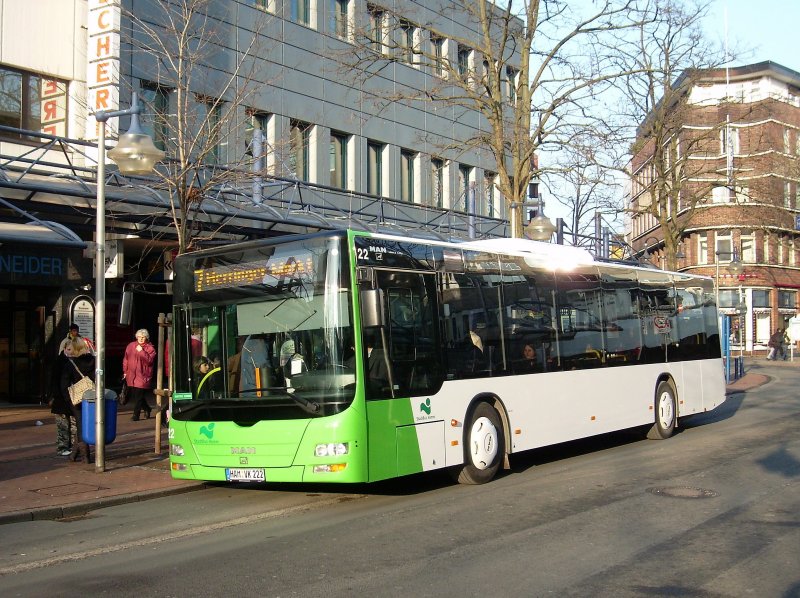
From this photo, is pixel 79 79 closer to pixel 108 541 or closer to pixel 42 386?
pixel 42 386

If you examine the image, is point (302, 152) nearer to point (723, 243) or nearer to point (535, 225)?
point (535, 225)

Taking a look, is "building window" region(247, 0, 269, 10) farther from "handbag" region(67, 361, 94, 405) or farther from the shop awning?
"handbag" region(67, 361, 94, 405)

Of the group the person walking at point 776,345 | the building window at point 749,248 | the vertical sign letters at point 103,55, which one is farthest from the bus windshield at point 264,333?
the building window at point 749,248

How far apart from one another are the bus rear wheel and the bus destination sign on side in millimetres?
2982

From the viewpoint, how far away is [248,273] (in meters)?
10.7

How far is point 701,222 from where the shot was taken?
64.6m

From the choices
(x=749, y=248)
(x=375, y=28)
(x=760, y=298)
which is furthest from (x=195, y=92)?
(x=760, y=298)

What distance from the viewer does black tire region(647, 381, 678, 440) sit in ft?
54.9

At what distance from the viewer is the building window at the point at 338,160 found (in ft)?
93.0

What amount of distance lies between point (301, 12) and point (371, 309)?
19.3 metres

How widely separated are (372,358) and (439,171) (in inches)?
939

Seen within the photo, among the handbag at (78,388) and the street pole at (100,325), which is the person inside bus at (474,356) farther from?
the handbag at (78,388)

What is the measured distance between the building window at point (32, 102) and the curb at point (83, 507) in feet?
37.2

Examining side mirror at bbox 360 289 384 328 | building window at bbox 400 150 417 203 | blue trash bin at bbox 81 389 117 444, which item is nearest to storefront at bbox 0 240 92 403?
blue trash bin at bbox 81 389 117 444
